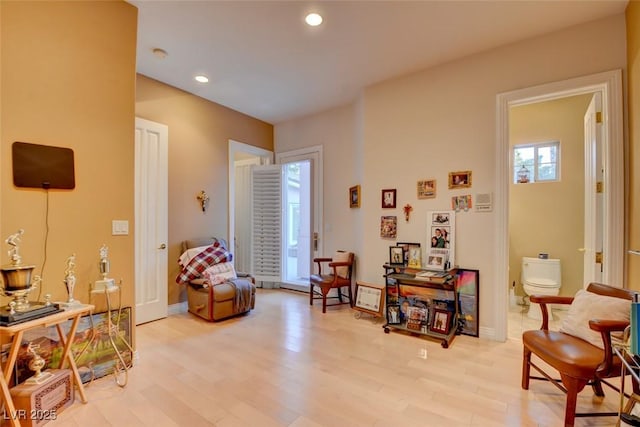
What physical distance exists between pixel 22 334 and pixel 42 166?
1.06m

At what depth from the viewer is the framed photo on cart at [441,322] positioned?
2830 millimetres

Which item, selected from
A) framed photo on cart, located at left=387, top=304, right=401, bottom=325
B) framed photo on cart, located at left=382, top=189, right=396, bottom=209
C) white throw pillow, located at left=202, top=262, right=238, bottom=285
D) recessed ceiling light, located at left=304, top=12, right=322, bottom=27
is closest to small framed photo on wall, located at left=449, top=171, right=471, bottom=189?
framed photo on cart, located at left=382, top=189, right=396, bottom=209

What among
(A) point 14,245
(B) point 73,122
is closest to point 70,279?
(A) point 14,245

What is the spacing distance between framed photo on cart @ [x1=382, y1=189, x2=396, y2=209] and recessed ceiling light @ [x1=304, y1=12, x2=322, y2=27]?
6.37ft

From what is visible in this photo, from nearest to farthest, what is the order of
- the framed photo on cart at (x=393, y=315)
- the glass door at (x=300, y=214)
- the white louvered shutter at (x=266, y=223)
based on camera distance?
1. the framed photo on cart at (x=393, y=315)
2. the glass door at (x=300, y=214)
3. the white louvered shutter at (x=266, y=223)

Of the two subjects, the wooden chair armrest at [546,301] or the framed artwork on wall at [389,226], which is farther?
the framed artwork on wall at [389,226]

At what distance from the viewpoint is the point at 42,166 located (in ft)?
6.23

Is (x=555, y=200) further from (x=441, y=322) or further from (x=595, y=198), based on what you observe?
(x=441, y=322)

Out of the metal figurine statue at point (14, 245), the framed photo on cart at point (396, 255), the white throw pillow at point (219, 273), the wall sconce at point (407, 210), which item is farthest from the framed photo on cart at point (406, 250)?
the metal figurine statue at point (14, 245)

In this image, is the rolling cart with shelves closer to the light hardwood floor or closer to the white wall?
the light hardwood floor

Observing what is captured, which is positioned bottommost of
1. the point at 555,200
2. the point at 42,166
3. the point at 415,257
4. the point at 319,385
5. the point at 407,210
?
the point at 319,385

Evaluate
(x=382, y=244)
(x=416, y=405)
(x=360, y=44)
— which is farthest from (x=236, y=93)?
(x=416, y=405)

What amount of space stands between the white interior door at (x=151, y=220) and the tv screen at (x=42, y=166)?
1.30 metres

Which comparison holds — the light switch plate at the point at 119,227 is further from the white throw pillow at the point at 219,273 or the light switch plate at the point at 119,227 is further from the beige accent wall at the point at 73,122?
the white throw pillow at the point at 219,273
